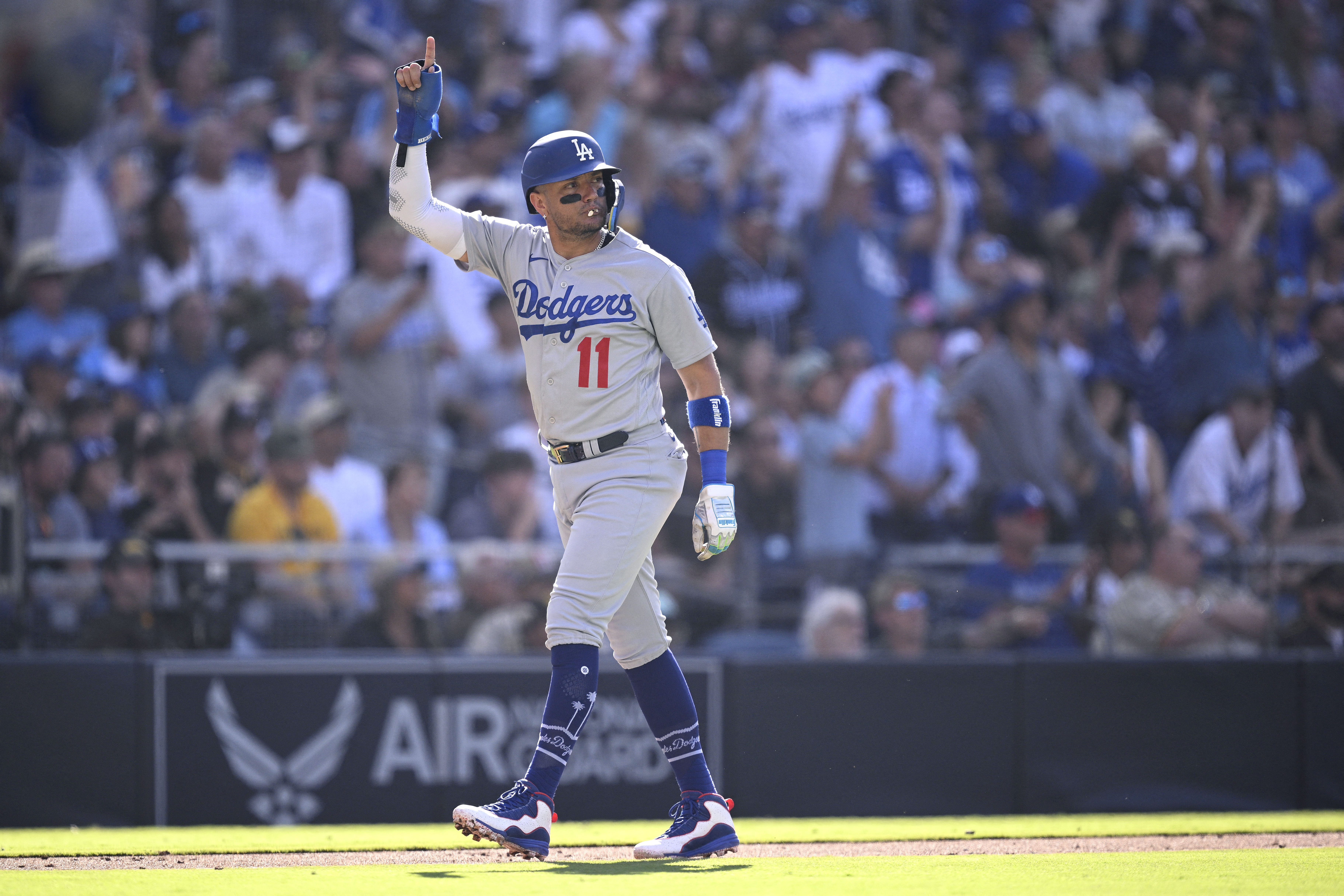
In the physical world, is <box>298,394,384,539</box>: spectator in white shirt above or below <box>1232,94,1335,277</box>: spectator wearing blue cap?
below

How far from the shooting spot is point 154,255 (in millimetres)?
8227

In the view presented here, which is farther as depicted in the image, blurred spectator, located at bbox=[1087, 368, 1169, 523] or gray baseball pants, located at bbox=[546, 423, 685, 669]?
blurred spectator, located at bbox=[1087, 368, 1169, 523]

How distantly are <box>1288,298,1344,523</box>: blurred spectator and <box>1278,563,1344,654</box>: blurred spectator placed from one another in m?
0.33

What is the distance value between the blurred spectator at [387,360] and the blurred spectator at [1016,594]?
2790mm

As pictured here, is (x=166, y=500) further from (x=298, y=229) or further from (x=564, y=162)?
(x=564, y=162)

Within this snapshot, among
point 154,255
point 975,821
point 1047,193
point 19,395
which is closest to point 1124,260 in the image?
point 1047,193

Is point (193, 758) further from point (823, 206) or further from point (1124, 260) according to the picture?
point (1124, 260)

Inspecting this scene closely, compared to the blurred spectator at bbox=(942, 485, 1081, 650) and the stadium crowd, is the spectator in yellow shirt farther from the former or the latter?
the blurred spectator at bbox=(942, 485, 1081, 650)

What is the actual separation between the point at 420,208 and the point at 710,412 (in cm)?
95

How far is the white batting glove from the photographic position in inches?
156

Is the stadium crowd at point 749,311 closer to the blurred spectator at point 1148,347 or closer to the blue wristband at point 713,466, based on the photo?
the blurred spectator at point 1148,347

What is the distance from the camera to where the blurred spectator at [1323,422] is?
729 cm

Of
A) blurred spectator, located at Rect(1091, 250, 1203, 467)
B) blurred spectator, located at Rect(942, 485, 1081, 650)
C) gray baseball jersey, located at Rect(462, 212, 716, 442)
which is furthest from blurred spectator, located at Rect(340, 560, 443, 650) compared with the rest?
blurred spectator, located at Rect(1091, 250, 1203, 467)

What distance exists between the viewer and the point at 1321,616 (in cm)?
696
